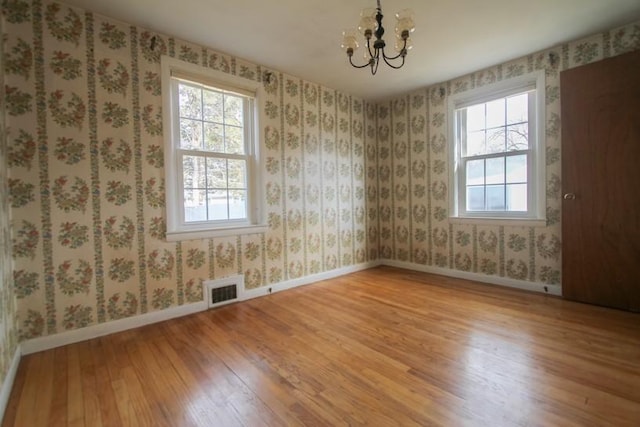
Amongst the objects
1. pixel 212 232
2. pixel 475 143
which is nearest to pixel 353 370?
pixel 212 232

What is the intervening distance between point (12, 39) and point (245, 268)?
8.20 ft

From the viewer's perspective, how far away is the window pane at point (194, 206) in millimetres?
2791

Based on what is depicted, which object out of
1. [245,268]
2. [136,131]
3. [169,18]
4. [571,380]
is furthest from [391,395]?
[169,18]

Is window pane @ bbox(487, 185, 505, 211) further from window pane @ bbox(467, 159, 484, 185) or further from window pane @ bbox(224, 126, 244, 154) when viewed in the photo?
window pane @ bbox(224, 126, 244, 154)

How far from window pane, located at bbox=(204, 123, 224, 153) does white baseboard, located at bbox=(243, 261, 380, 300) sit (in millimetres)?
1547

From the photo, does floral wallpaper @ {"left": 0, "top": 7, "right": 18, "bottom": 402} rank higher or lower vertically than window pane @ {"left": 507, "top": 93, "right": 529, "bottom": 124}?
lower

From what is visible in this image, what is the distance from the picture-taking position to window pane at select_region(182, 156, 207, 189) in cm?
277

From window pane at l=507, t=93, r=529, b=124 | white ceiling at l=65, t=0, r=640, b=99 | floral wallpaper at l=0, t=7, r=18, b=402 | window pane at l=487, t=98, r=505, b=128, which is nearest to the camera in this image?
floral wallpaper at l=0, t=7, r=18, b=402

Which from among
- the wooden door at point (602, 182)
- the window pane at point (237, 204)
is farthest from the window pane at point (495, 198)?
the window pane at point (237, 204)

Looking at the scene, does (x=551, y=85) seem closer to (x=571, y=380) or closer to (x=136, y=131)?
(x=571, y=380)

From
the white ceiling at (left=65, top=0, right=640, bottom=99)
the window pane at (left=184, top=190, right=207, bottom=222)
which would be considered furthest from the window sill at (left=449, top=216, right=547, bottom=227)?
the window pane at (left=184, top=190, right=207, bottom=222)

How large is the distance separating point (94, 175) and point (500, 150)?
13.4 ft

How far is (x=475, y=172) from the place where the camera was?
3635 mm

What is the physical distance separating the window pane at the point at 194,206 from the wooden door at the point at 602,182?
141 inches
